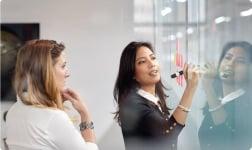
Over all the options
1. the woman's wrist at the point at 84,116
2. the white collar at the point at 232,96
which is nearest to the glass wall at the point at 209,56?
the white collar at the point at 232,96

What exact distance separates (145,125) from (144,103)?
0.26 ft

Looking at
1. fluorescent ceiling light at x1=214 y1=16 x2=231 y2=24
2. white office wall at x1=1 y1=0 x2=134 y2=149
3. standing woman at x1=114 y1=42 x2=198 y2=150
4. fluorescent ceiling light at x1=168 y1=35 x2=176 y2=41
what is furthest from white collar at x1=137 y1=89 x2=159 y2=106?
fluorescent ceiling light at x1=214 y1=16 x2=231 y2=24

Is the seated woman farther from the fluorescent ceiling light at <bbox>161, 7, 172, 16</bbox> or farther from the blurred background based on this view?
the fluorescent ceiling light at <bbox>161, 7, 172, 16</bbox>

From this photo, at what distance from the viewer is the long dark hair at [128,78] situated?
3.87 ft

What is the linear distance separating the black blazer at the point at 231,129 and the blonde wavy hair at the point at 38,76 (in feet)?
1.83

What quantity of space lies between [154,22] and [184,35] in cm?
12

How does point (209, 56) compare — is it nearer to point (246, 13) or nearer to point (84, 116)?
point (246, 13)

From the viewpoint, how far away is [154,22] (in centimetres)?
120

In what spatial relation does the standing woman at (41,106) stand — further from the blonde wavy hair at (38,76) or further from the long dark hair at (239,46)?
the long dark hair at (239,46)

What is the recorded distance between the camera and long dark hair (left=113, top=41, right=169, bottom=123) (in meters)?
1.18

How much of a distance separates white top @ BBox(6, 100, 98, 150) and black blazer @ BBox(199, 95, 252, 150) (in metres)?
0.49

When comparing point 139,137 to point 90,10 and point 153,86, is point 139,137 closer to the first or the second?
point 153,86

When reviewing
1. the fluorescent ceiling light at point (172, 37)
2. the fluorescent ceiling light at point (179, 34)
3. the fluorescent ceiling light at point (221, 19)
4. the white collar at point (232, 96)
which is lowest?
the white collar at point (232, 96)

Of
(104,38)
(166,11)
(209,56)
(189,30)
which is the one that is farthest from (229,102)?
(104,38)
